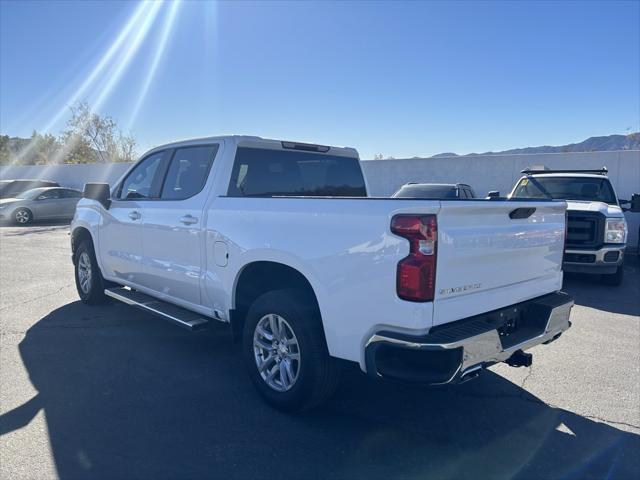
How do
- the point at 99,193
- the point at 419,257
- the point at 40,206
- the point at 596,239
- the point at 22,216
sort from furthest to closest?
the point at 40,206 → the point at 22,216 → the point at 596,239 → the point at 99,193 → the point at 419,257

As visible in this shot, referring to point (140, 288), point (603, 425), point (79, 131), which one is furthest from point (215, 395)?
point (79, 131)

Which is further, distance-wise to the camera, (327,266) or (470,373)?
(327,266)

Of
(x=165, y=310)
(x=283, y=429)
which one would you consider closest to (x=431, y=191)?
(x=165, y=310)

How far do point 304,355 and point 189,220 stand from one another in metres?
1.76

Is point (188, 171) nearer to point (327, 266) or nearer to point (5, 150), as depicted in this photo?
point (327, 266)

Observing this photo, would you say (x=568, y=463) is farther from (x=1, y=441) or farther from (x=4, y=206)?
(x=4, y=206)

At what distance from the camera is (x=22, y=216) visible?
18828 millimetres

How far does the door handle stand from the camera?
4.26 m

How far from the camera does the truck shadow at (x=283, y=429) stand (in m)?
2.97

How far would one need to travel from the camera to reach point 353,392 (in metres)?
4.05

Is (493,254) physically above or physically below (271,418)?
above

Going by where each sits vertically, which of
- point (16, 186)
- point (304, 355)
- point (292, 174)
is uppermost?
point (292, 174)

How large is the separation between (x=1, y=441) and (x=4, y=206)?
18541 millimetres

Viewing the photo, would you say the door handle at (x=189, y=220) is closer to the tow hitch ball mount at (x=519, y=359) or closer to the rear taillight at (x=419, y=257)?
the rear taillight at (x=419, y=257)
